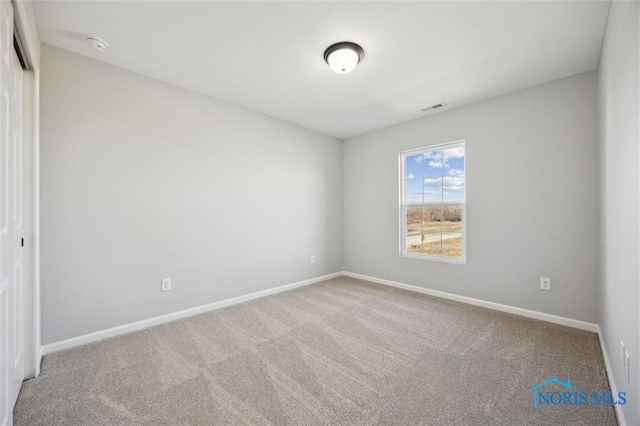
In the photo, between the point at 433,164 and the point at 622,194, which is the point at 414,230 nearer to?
the point at 433,164

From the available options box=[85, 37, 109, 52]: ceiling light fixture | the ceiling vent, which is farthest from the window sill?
box=[85, 37, 109, 52]: ceiling light fixture

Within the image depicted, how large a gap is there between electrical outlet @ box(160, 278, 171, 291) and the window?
3089 mm

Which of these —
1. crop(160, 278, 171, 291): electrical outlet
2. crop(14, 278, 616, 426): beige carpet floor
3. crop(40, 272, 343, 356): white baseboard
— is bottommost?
crop(14, 278, 616, 426): beige carpet floor

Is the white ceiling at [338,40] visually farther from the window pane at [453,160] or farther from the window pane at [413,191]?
the window pane at [413,191]

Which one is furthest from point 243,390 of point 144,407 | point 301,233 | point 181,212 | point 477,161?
point 477,161

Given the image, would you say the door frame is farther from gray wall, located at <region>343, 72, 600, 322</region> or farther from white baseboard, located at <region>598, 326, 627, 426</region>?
gray wall, located at <region>343, 72, 600, 322</region>

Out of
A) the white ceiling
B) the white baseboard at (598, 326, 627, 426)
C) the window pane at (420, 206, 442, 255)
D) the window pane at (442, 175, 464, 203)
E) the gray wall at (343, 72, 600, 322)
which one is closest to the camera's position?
the white baseboard at (598, 326, 627, 426)

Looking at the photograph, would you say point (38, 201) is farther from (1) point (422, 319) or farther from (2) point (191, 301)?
(1) point (422, 319)

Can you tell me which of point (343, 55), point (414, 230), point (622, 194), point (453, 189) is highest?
point (343, 55)

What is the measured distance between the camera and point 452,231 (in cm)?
351

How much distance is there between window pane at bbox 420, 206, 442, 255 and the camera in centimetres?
364

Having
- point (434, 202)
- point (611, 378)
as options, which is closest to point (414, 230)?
point (434, 202)

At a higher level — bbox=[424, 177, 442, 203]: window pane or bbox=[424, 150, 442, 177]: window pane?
bbox=[424, 150, 442, 177]: window pane

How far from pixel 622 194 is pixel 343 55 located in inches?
80.1
